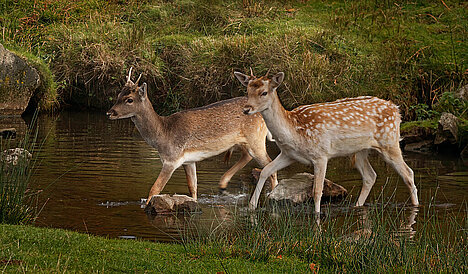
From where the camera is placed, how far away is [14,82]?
20969mm

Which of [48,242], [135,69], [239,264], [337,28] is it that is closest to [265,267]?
[239,264]

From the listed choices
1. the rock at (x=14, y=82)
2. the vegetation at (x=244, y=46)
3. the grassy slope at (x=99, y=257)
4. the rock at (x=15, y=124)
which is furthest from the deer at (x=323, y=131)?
the rock at (x=14, y=82)

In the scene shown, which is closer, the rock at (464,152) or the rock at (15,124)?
the rock at (464,152)

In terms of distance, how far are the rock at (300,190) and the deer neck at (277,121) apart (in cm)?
100

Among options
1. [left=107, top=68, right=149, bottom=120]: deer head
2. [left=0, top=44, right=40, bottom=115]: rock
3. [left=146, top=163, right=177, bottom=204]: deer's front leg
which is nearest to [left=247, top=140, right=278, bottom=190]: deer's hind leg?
[left=146, top=163, right=177, bottom=204]: deer's front leg

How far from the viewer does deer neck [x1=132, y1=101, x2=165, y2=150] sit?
11086mm

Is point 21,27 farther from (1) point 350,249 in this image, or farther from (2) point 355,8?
(1) point 350,249

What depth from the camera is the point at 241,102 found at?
11844mm

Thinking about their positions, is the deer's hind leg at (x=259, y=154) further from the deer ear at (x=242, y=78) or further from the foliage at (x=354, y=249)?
the foliage at (x=354, y=249)

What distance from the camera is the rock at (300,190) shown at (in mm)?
10953

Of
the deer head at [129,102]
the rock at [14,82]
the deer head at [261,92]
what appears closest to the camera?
the deer head at [261,92]

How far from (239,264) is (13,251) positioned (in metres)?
2.02

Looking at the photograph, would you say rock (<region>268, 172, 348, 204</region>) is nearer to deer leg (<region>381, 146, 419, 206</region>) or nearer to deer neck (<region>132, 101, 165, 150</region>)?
deer leg (<region>381, 146, 419, 206</region>)

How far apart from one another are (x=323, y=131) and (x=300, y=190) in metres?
1.07
